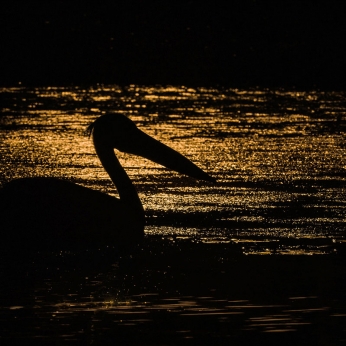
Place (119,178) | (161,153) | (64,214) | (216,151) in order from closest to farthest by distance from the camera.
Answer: (64,214) → (119,178) → (161,153) → (216,151)

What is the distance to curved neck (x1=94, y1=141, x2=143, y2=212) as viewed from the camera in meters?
11.2

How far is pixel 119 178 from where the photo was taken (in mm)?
11500

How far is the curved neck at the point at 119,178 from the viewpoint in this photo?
36.9 feet

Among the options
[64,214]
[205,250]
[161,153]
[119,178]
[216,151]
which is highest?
[216,151]

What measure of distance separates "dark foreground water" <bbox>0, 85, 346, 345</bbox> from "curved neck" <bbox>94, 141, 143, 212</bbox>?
0.33 metres

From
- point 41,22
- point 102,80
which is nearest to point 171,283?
point 102,80

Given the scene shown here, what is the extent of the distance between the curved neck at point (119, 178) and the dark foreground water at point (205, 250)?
0.33m

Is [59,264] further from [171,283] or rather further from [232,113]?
[232,113]

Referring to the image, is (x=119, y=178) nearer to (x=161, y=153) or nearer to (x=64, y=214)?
(x=161, y=153)

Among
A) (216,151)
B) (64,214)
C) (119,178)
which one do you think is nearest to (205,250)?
(64,214)

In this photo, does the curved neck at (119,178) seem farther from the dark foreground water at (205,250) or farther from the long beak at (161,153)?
the dark foreground water at (205,250)

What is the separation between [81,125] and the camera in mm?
18141

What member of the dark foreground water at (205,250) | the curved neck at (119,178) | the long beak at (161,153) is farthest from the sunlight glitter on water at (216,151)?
the long beak at (161,153)

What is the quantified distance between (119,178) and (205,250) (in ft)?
4.61
